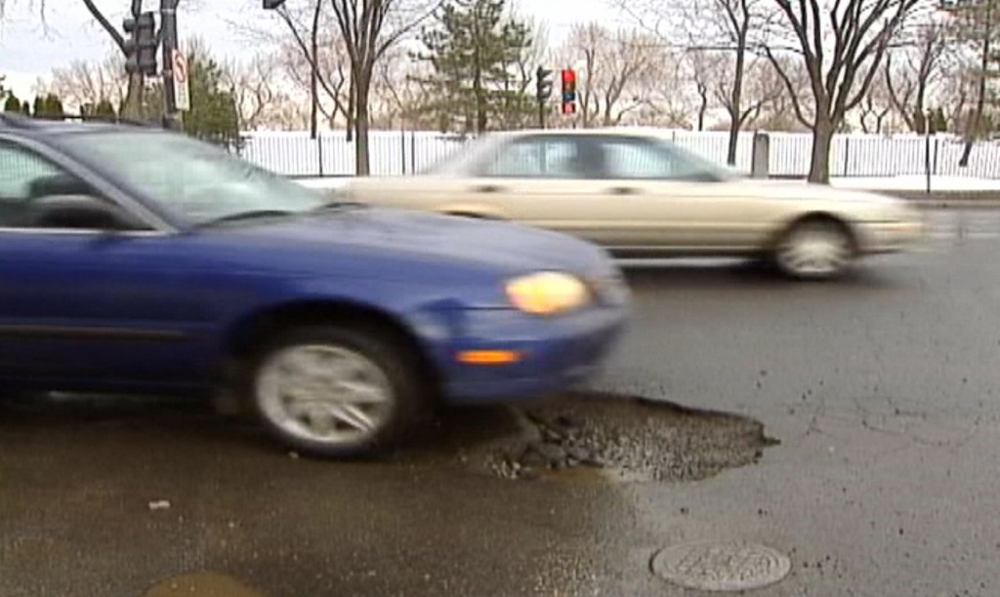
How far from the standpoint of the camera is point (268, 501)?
11.8 ft

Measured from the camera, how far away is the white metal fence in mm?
31359

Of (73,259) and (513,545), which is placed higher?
(73,259)

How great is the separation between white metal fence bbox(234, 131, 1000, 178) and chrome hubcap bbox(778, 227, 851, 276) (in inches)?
887

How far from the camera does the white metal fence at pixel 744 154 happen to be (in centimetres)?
3136

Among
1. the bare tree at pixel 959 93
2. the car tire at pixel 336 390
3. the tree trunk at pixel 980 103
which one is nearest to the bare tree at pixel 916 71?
the bare tree at pixel 959 93

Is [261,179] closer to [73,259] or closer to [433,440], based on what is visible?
[73,259]

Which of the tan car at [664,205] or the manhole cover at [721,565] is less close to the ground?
the tan car at [664,205]

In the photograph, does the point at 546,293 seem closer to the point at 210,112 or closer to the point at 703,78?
the point at 210,112

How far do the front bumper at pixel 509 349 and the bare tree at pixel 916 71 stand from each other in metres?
23.0

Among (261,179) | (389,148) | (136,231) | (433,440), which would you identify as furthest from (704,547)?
(389,148)

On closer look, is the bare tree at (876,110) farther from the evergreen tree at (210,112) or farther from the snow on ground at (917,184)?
the evergreen tree at (210,112)

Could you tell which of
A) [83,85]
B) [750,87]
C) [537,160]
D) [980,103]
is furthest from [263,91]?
[537,160]

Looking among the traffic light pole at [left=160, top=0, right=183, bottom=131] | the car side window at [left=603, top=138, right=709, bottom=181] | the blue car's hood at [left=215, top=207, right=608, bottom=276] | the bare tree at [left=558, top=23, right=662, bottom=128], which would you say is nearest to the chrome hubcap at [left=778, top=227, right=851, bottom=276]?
the car side window at [left=603, top=138, right=709, bottom=181]

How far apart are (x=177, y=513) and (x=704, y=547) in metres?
1.96
